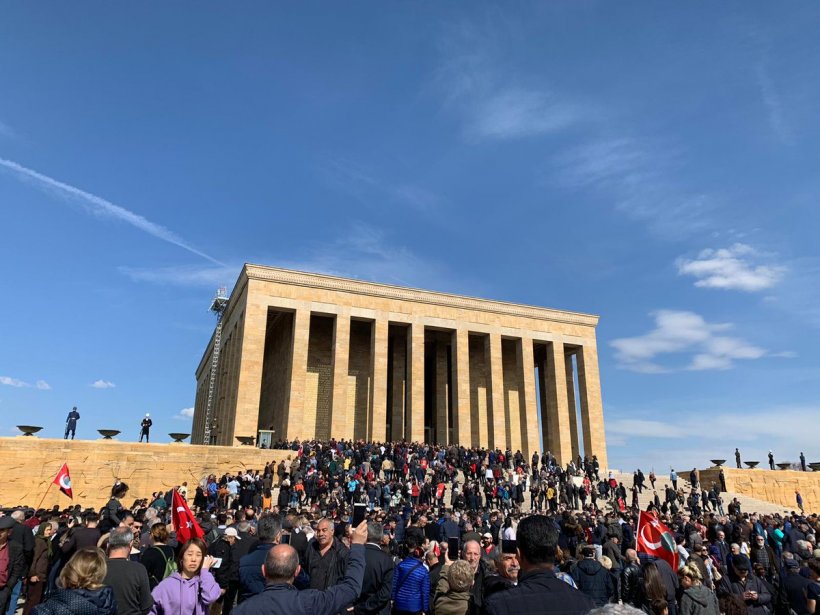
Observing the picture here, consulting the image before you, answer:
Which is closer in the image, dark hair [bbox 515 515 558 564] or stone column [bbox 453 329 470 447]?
dark hair [bbox 515 515 558 564]

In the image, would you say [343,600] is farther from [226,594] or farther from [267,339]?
[267,339]

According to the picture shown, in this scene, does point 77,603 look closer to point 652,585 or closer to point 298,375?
point 652,585

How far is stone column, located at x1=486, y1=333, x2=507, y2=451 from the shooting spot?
35344 millimetres

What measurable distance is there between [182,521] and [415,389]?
2809cm

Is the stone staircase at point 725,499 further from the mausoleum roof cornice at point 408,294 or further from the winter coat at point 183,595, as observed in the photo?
the winter coat at point 183,595

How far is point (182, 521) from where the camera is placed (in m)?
6.32

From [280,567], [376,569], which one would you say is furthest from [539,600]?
[376,569]

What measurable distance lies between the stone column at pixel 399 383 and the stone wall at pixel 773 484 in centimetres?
1740

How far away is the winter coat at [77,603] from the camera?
3367 mm

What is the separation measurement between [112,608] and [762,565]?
32.1ft

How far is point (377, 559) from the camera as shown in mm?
5055

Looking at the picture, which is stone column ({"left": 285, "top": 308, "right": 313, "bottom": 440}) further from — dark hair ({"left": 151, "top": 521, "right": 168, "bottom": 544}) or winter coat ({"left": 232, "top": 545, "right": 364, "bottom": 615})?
winter coat ({"left": 232, "top": 545, "right": 364, "bottom": 615})

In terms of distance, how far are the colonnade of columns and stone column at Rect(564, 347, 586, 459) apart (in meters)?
0.07

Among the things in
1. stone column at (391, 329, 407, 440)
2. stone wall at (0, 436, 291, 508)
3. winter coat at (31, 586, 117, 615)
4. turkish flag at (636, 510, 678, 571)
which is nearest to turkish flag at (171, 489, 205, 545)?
winter coat at (31, 586, 117, 615)
